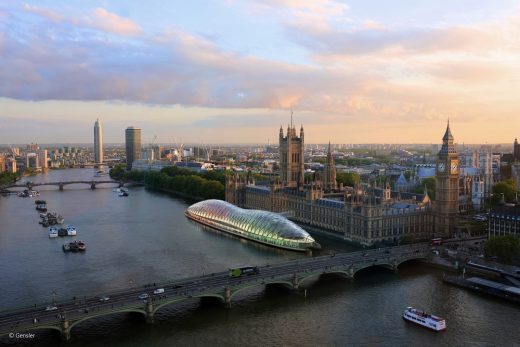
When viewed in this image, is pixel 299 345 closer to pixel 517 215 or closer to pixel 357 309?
pixel 357 309

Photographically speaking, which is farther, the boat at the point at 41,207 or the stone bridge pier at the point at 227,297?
the boat at the point at 41,207

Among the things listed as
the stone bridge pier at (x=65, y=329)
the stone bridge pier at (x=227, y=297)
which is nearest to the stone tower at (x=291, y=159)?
the stone bridge pier at (x=227, y=297)

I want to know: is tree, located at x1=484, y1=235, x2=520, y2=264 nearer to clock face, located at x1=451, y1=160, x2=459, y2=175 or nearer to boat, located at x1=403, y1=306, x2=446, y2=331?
boat, located at x1=403, y1=306, x2=446, y2=331

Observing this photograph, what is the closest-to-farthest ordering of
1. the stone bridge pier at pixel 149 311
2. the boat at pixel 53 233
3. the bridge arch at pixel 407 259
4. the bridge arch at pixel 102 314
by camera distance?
1. the bridge arch at pixel 102 314
2. the stone bridge pier at pixel 149 311
3. the bridge arch at pixel 407 259
4. the boat at pixel 53 233

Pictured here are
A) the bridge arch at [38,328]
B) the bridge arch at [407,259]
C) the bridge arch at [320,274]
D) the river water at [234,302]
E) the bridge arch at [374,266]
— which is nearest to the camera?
the bridge arch at [38,328]

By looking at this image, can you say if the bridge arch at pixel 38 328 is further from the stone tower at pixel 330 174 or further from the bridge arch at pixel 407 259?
the stone tower at pixel 330 174

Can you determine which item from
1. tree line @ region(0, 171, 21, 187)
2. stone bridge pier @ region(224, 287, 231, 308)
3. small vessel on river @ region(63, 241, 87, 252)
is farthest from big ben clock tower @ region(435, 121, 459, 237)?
tree line @ region(0, 171, 21, 187)
